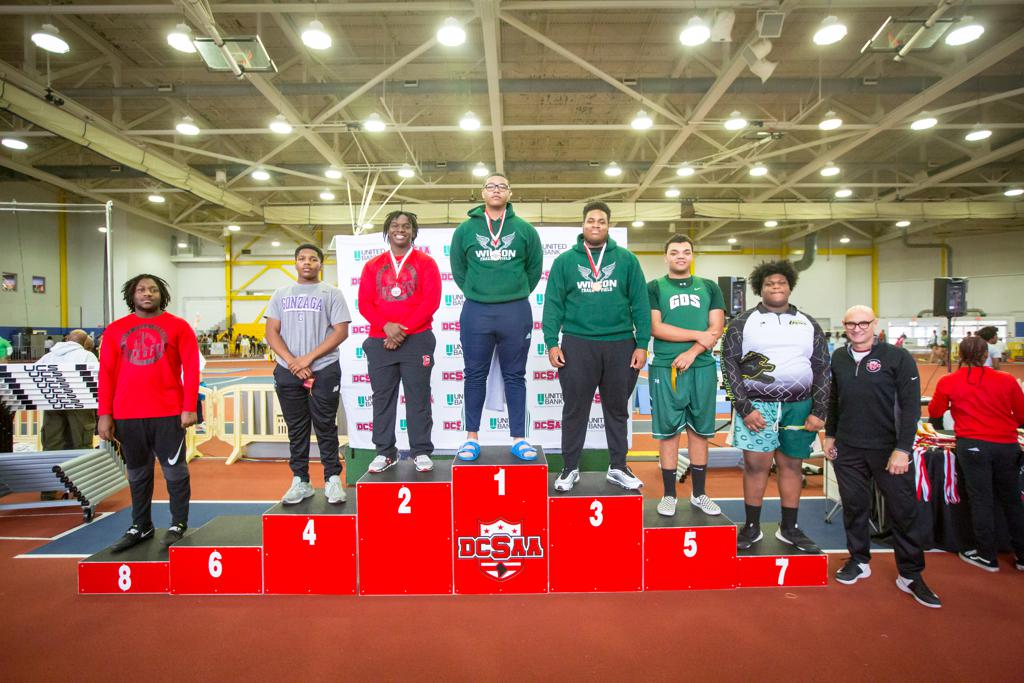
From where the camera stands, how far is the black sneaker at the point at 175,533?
3412mm

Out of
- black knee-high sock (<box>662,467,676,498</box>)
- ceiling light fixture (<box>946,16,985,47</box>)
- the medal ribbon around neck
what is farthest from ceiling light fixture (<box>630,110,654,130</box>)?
black knee-high sock (<box>662,467,676,498</box>)

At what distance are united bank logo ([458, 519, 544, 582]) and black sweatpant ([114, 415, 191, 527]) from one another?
1999 mm

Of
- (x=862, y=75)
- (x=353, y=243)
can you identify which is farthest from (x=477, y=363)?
(x=862, y=75)

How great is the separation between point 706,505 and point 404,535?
201 centimetres

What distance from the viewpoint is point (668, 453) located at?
11.2 ft

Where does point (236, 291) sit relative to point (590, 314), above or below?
above

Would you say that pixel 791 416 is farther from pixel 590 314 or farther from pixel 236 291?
pixel 236 291

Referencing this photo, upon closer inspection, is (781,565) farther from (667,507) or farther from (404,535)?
(404,535)

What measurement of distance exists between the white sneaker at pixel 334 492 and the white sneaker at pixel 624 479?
72.0 inches

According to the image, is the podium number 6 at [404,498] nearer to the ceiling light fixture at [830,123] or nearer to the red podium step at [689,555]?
the red podium step at [689,555]

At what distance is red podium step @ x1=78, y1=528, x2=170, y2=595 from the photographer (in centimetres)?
317

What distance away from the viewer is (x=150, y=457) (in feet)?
11.3

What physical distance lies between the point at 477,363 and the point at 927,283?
27122 mm

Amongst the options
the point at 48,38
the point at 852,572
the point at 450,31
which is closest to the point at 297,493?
the point at 852,572
